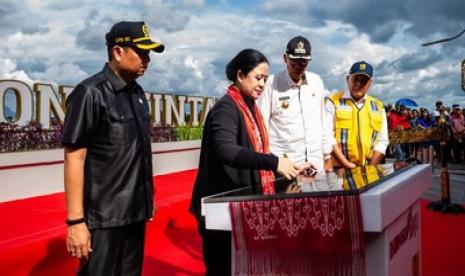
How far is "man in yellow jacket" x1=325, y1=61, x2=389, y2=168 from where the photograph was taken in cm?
352

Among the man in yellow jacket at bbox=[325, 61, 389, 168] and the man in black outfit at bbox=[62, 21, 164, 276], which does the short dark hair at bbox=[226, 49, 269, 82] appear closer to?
the man in black outfit at bbox=[62, 21, 164, 276]

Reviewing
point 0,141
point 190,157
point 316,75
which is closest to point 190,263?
point 316,75

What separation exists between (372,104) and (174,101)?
6.71m

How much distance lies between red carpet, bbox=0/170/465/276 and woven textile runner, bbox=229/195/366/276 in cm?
197

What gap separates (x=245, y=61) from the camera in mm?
2051

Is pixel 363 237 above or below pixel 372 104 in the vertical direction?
below

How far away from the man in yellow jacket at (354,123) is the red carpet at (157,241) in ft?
3.16

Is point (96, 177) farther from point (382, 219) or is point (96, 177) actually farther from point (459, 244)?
point (459, 244)

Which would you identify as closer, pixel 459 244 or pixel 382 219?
pixel 382 219

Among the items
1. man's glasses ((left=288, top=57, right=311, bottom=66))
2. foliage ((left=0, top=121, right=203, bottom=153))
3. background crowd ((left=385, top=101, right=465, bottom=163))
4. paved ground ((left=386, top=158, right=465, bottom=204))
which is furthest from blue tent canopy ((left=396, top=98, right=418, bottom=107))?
man's glasses ((left=288, top=57, right=311, bottom=66))

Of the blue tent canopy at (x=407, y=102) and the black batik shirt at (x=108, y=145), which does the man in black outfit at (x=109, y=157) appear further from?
the blue tent canopy at (x=407, y=102)

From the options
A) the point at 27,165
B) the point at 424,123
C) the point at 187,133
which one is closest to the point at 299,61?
the point at 27,165

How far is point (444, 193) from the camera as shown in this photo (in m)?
5.57

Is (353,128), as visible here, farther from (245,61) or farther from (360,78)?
(245,61)
